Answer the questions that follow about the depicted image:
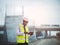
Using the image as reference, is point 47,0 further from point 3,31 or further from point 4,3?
point 3,31

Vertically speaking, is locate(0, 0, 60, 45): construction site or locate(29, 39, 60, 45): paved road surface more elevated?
locate(0, 0, 60, 45): construction site

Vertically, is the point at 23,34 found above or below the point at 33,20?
below

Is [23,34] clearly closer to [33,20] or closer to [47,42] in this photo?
[33,20]

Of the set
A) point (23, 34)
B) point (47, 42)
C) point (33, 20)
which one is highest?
point (33, 20)

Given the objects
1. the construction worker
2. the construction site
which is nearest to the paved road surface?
the construction site

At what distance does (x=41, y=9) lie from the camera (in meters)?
1.66

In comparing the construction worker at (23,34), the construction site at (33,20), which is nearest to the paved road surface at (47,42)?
the construction site at (33,20)

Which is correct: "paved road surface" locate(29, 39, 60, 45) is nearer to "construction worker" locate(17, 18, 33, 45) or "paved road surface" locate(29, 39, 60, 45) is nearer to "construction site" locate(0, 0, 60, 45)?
"construction site" locate(0, 0, 60, 45)

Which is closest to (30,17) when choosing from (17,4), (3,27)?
(17,4)

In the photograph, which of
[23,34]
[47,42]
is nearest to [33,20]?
[23,34]

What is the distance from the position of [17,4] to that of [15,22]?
23cm

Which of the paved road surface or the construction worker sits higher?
the construction worker

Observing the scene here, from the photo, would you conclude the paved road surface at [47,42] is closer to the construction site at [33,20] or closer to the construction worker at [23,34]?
the construction site at [33,20]

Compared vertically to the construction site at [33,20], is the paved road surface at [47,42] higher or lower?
lower
